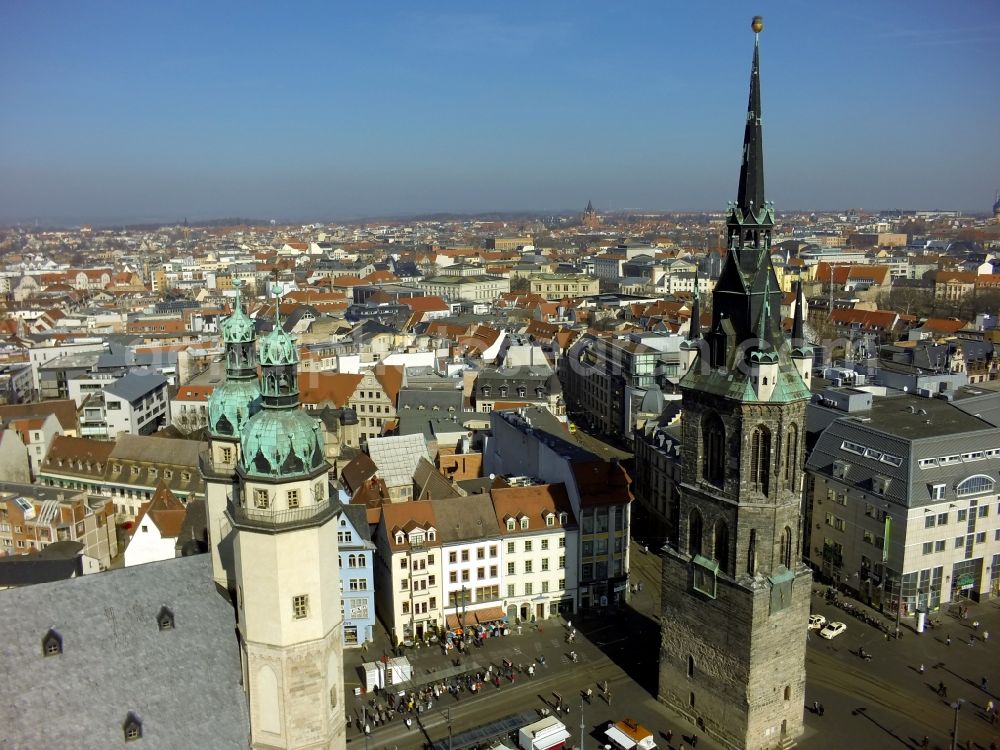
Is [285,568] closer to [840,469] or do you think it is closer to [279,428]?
[279,428]

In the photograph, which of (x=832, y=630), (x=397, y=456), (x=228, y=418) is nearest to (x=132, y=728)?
(x=228, y=418)

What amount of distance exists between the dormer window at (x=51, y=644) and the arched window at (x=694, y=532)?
32738mm

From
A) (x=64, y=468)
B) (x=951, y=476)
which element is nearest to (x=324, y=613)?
(x=951, y=476)

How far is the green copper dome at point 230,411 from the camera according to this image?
45812 mm

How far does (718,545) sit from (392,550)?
947 inches

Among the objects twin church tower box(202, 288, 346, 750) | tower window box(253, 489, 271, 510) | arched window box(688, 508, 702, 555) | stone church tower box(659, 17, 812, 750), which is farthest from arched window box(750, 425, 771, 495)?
tower window box(253, 489, 271, 510)

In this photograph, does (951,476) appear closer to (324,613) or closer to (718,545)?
(718,545)

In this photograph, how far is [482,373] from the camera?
11281 cm

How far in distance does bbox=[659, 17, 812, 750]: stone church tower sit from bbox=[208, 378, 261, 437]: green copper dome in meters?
23.8

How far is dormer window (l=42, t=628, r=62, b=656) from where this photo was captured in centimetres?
3481

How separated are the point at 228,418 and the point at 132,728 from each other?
16.0m

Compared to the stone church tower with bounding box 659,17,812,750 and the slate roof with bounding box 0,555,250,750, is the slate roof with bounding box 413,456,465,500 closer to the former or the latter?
the stone church tower with bounding box 659,17,812,750

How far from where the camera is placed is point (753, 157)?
47.2 meters

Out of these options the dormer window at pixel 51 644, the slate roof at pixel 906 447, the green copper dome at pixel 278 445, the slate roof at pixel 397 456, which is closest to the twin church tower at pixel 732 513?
the green copper dome at pixel 278 445
